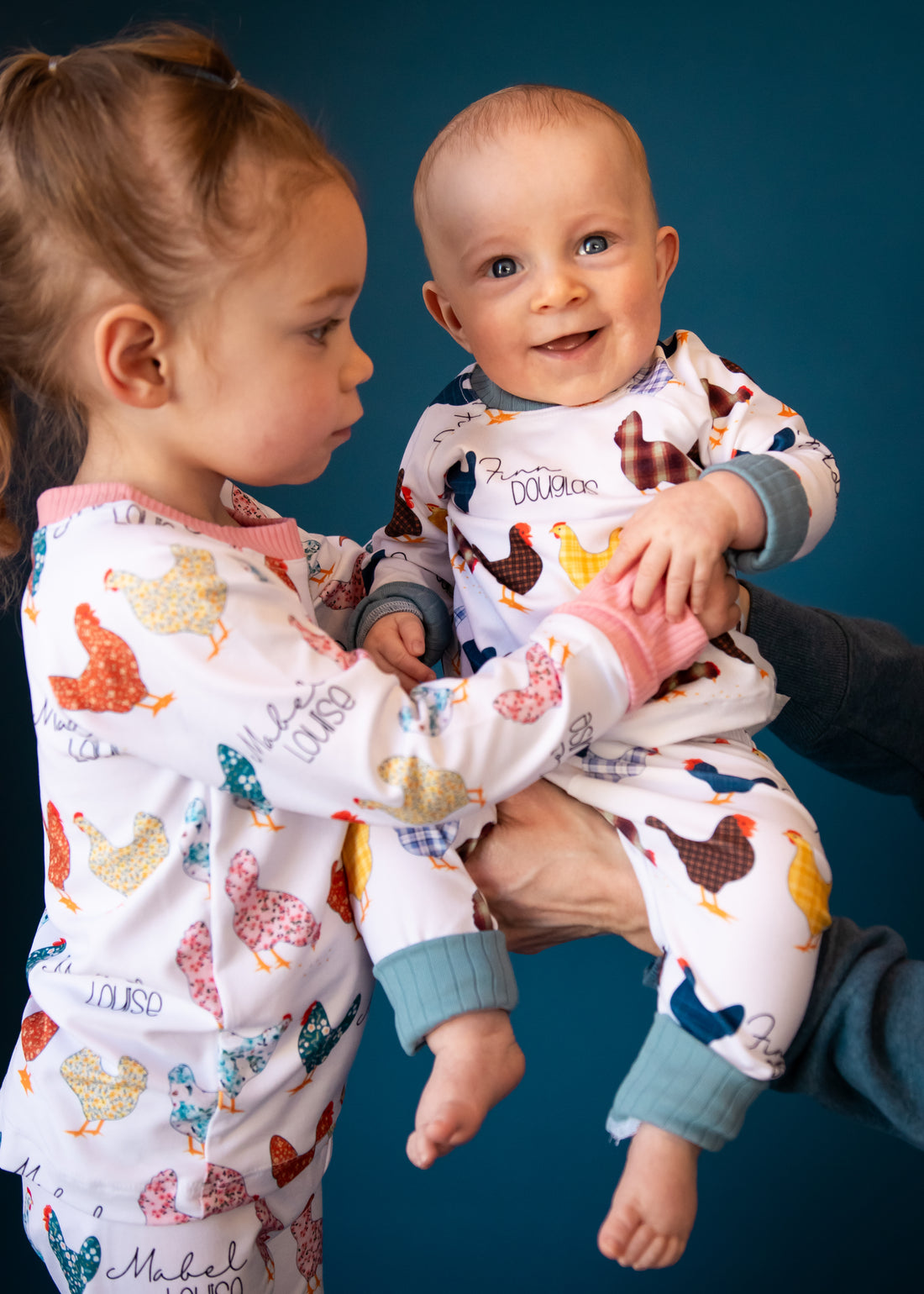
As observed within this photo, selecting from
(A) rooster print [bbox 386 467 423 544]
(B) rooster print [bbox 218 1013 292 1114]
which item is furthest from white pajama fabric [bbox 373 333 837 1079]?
(B) rooster print [bbox 218 1013 292 1114]

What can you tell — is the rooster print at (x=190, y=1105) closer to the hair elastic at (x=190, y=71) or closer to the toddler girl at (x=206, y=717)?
the toddler girl at (x=206, y=717)

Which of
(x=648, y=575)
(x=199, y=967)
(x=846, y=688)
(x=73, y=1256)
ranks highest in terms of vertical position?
(x=648, y=575)

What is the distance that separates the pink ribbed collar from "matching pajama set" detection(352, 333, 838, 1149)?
17 centimetres

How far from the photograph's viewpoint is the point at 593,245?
1022 millimetres

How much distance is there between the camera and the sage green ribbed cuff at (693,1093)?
2.87 feet

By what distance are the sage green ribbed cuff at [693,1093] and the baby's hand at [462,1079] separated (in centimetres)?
10

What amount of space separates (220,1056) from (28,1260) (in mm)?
1199

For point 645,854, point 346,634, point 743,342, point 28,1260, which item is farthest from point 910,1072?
point 28,1260

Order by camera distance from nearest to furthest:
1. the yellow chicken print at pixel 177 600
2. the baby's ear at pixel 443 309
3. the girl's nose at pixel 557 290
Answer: the yellow chicken print at pixel 177 600 < the girl's nose at pixel 557 290 < the baby's ear at pixel 443 309

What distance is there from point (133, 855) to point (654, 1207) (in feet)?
1.55

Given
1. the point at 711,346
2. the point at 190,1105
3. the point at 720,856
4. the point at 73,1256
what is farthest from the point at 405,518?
the point at 711,346

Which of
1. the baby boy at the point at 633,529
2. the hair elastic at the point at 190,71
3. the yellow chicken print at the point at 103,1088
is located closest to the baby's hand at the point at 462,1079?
the baby boy at the point at 633,529

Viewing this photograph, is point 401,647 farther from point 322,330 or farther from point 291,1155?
point 291,1155

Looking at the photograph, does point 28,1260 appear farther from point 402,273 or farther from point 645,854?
point 402,273
